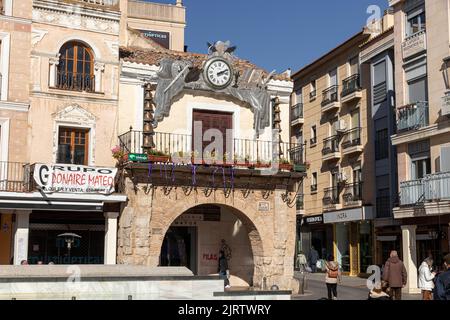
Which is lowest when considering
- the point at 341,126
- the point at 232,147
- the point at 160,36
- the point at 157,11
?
the point at 232,147

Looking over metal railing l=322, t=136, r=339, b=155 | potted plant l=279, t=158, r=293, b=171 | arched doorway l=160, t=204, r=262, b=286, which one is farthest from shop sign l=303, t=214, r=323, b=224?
potted plant l=279, t=158, r=293, b=171

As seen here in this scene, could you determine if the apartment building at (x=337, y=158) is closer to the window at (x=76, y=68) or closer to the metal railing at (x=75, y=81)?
the metal railing at (x=75, y=81)

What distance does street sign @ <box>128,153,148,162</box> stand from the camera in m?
20.7

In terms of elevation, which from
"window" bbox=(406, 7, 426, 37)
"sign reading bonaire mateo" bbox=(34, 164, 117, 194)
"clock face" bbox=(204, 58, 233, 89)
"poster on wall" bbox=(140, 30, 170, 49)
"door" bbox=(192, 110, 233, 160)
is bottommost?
"sign reading bonaire mateo" bbox=(34, 164, 117, 194)

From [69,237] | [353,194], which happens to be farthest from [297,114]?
[69,237]

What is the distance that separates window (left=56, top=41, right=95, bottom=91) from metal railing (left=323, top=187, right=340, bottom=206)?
19537mm

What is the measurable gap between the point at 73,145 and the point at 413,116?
1409 centimetres

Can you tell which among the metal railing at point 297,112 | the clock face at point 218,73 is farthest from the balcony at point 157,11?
the clock face at point 218,73

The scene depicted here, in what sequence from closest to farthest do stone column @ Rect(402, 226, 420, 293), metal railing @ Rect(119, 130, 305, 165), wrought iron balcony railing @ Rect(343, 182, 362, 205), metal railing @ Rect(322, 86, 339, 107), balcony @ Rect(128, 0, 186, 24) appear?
metal railing @ Rect(119, 130, 305, 165), stone column @ Rect(402, 226, 420, 293), wrought iron balcony railing @ Rect(343, 182, 362, 205), metal railing @ Rect(322, 86, 339, 107), balcony @ Rect(128, 0, 186, 24)

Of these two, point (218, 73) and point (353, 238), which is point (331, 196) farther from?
point (218, 73)

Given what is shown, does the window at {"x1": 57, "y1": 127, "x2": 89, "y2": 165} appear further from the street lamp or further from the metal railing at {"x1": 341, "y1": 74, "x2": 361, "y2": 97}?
the metal railing at {"x1": 341, "y1": 74, "x2": 361, "y2": 97}

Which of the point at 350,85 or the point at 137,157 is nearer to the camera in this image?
the point at 137,157

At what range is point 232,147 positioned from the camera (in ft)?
78.0
